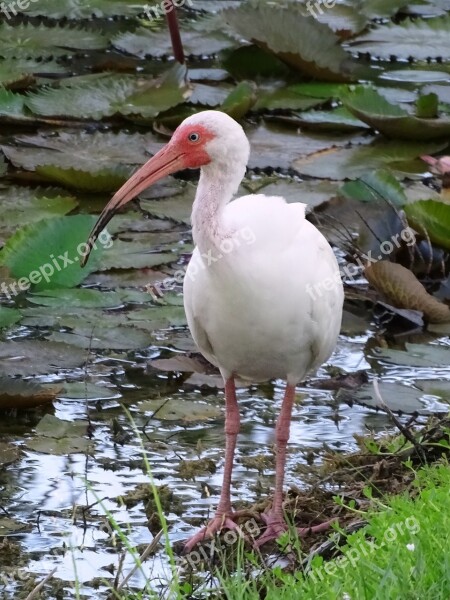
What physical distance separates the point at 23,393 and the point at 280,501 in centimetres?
118

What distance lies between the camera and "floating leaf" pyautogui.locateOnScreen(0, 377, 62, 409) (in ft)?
15.8

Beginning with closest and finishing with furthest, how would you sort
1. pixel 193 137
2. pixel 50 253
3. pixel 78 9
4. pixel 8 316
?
1. pixel 193 137
2. pixel 8 316
3. pixel 50 253
4. pixel 78 9

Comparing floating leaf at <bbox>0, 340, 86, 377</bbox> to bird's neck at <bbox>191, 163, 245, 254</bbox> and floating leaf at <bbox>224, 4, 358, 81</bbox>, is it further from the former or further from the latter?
floating leaf at <bbox>224, 4, 358, 81</bbox>

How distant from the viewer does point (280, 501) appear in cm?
411

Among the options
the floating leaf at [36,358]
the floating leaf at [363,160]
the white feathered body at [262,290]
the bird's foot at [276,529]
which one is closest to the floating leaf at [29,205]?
the floating leaf at [36,358]

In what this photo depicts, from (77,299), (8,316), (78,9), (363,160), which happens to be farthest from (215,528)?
(78,9)

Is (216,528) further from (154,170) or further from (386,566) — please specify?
(154,170)

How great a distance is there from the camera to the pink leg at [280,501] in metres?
4.04

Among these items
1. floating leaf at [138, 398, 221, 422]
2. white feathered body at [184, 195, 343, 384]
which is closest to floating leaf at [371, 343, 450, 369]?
floating leaf at [138, 398, 221, 422]

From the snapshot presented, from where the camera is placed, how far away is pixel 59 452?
4590 millimetres

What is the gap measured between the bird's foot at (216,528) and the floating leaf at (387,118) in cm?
318

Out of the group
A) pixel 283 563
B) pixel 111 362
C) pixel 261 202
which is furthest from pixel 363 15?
pixel 283 563

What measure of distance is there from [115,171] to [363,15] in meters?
2.94

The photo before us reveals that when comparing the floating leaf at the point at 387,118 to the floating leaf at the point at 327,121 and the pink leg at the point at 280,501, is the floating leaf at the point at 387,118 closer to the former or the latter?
the floating leaf at the point at 327,121
